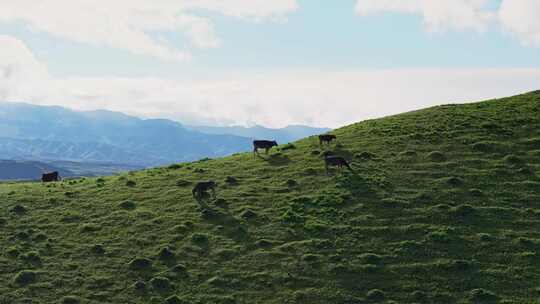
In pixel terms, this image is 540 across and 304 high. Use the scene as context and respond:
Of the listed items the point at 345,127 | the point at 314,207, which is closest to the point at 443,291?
the point at 314,207

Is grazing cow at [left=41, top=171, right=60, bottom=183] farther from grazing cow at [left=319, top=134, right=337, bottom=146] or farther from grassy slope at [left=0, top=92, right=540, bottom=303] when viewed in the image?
grazing cow at [left=319, top=134, right=337, bottom=146]

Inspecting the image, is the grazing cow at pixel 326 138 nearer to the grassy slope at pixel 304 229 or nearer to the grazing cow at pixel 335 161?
the grassy slope at pixel 304 229

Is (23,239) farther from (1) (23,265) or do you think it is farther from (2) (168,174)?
(2) (168,174)

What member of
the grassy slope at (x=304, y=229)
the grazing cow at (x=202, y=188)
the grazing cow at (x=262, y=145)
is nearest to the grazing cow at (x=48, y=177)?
the grassy slope at (x=304, y=229)

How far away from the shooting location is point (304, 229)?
34.9 metres

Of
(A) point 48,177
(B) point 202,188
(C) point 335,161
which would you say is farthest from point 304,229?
(A) point 48,177

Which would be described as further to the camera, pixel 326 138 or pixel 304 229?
pixel 326 138

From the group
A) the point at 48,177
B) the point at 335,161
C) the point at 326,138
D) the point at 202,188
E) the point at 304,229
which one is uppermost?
the point at 326,138

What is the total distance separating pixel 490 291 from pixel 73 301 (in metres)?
20.4

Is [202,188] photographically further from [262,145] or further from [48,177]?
[48,177]

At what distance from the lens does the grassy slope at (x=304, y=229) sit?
29.1 m

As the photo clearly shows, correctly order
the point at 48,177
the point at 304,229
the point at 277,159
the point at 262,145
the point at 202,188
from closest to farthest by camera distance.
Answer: the point at 304,229 < the point at 202,188 < the point at 277,159 < the point at 262,145 < the point at 48,177

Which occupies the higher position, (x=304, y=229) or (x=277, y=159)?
(x=277, y=159)

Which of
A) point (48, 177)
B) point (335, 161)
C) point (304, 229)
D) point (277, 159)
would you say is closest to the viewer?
point (304, 229)
